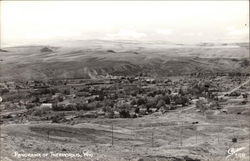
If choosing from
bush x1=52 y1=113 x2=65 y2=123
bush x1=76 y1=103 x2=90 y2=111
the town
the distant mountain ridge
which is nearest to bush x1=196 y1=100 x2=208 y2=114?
the town

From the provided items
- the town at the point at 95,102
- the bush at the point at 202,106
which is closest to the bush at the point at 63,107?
the town at the point at 95,102

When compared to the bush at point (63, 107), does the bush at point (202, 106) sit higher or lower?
lower

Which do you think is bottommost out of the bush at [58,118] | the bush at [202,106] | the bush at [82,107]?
the bush at [202,106]

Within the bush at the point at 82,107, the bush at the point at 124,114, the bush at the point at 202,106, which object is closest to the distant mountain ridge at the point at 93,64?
the bush at the point at 82,107

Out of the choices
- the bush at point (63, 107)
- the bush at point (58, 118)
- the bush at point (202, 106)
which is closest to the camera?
the bush at point (58, 118)

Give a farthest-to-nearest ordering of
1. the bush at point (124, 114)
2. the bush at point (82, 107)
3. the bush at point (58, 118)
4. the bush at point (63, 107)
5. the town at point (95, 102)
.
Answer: the bush at point (82, 107), the bush at point (63, 107), the town at point (95, 102), the bush at point (124, 114), the bush at point (58, 118)

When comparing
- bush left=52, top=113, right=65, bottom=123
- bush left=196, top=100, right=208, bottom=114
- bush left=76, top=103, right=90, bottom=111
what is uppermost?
bush left=52, top=113, right=65, bottom=123

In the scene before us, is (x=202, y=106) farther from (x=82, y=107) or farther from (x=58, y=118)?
(x=58, y=118)

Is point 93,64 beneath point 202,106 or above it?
above

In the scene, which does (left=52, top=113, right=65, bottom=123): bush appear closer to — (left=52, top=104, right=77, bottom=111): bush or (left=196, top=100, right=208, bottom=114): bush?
(left=52, top=104, right=77, bottom=111): bush

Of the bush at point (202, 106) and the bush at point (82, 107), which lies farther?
the bush at point (202, 106)

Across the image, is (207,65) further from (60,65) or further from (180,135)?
(180,135)

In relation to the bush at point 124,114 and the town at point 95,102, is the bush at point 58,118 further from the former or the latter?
the bush at point 124,114

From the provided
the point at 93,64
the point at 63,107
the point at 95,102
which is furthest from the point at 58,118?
the point at 93,64
